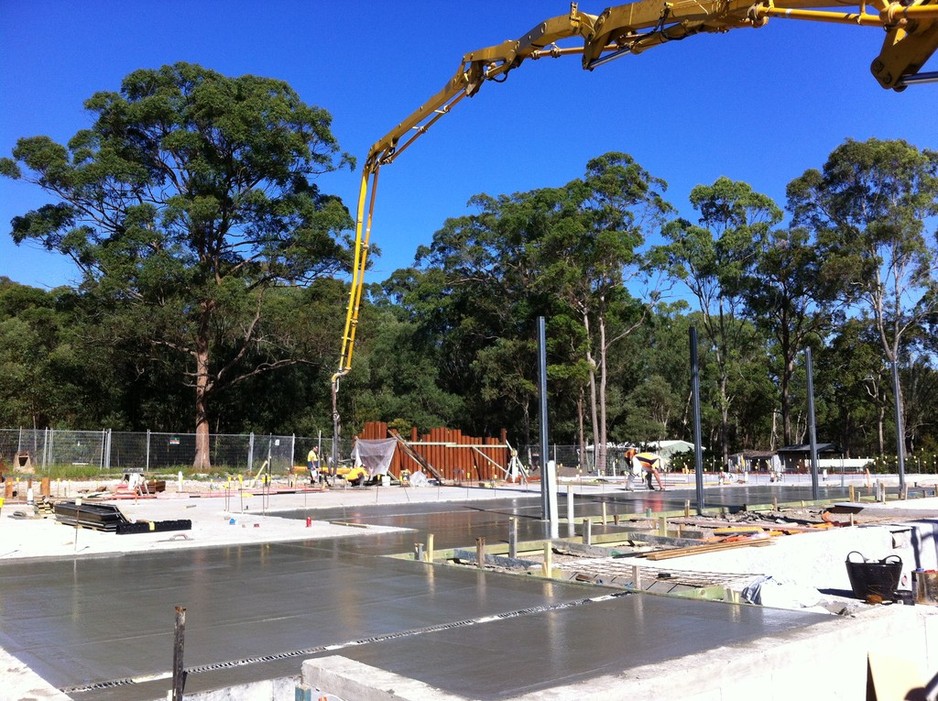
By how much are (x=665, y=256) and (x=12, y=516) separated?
5217cm

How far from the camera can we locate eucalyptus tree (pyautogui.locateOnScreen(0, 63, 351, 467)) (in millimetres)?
45094

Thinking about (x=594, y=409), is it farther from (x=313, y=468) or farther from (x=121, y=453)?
(x=121, y=453)

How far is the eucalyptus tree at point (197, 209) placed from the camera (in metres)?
45.1

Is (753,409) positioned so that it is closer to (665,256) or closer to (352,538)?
(665,256)

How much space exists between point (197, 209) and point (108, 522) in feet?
102

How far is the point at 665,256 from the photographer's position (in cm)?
6312

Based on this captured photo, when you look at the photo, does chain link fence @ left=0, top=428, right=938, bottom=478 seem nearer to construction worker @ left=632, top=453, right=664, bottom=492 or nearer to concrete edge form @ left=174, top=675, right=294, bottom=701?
construction worker @ left=632, top=453, right=664, bottom=492

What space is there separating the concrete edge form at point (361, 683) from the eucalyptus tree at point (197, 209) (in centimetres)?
4063

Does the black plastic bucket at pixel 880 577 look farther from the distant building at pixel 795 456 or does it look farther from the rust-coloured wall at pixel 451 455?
the distant building at pixel 795 456

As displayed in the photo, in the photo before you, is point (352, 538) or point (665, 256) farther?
point (665, 256)

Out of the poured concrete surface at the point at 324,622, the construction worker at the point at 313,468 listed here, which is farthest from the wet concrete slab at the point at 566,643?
the construction worker at the point at 313,468

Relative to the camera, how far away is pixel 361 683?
5.61 m

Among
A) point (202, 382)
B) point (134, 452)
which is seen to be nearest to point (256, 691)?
point (134, 452)

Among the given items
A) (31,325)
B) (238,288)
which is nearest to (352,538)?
(238,288)
